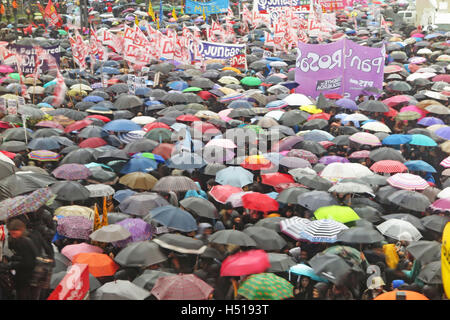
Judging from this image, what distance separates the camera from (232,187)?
981 cm

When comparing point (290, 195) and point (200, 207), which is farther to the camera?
point (290, 195)

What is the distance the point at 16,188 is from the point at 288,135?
6.44 meters

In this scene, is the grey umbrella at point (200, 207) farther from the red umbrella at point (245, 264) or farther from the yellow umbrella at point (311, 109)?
the yellow umbrella at point (311, 109)

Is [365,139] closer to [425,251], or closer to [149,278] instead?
[425,251]

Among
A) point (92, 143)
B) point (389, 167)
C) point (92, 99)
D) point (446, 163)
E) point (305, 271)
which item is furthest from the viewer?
point (92, 99)

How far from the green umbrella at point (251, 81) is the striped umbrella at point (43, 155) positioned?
8.65 meters

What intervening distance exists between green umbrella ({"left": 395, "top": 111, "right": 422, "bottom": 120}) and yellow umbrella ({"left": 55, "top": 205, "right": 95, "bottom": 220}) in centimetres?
872

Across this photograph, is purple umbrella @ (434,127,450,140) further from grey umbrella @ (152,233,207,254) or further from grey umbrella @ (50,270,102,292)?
grey umbrella @ (50,270,102,292)

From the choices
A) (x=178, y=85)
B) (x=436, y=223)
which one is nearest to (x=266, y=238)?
(x=436, y=223)

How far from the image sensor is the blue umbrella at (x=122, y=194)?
383 inches

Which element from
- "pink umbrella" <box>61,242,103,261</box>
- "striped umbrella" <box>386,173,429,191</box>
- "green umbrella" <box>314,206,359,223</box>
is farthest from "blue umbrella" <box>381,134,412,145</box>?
"pink umbrella" <box>61,242,103,261</box>

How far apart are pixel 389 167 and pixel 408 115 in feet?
14.0

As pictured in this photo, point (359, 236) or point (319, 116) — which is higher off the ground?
point (359, 236)

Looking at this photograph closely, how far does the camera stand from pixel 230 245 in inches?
292
